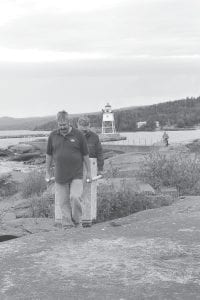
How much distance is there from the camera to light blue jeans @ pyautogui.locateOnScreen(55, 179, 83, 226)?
8.49 m

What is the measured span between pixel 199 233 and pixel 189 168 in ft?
24.3

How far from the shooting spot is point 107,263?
5957 millimetres

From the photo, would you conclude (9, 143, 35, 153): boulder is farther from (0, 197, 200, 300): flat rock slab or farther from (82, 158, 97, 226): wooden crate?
(0, 197, 200, 300): flat rock slab

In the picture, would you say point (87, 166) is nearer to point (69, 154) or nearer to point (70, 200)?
point (69, 154)

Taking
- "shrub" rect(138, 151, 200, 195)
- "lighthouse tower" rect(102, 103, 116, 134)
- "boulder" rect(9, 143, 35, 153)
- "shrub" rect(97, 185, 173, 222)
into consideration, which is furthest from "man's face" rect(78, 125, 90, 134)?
"lighthouse tower" rect(102, 103, 116, 134)

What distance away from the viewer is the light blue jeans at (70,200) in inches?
334

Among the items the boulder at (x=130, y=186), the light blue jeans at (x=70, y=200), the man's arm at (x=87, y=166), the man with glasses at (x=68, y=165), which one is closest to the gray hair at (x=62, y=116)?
the man with glasses at (x=68, y=165)

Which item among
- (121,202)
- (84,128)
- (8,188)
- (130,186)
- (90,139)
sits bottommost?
(8,188)

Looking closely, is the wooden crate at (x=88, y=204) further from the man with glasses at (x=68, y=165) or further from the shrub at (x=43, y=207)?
the shrub at (x=43, y=207)

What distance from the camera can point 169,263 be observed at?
595cm

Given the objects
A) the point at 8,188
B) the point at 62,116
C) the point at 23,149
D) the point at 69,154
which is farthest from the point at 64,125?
the point at 23,149

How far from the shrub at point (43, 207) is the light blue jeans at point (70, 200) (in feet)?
7.63

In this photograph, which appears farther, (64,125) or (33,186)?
(33,186)

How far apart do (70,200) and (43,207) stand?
126 inches
